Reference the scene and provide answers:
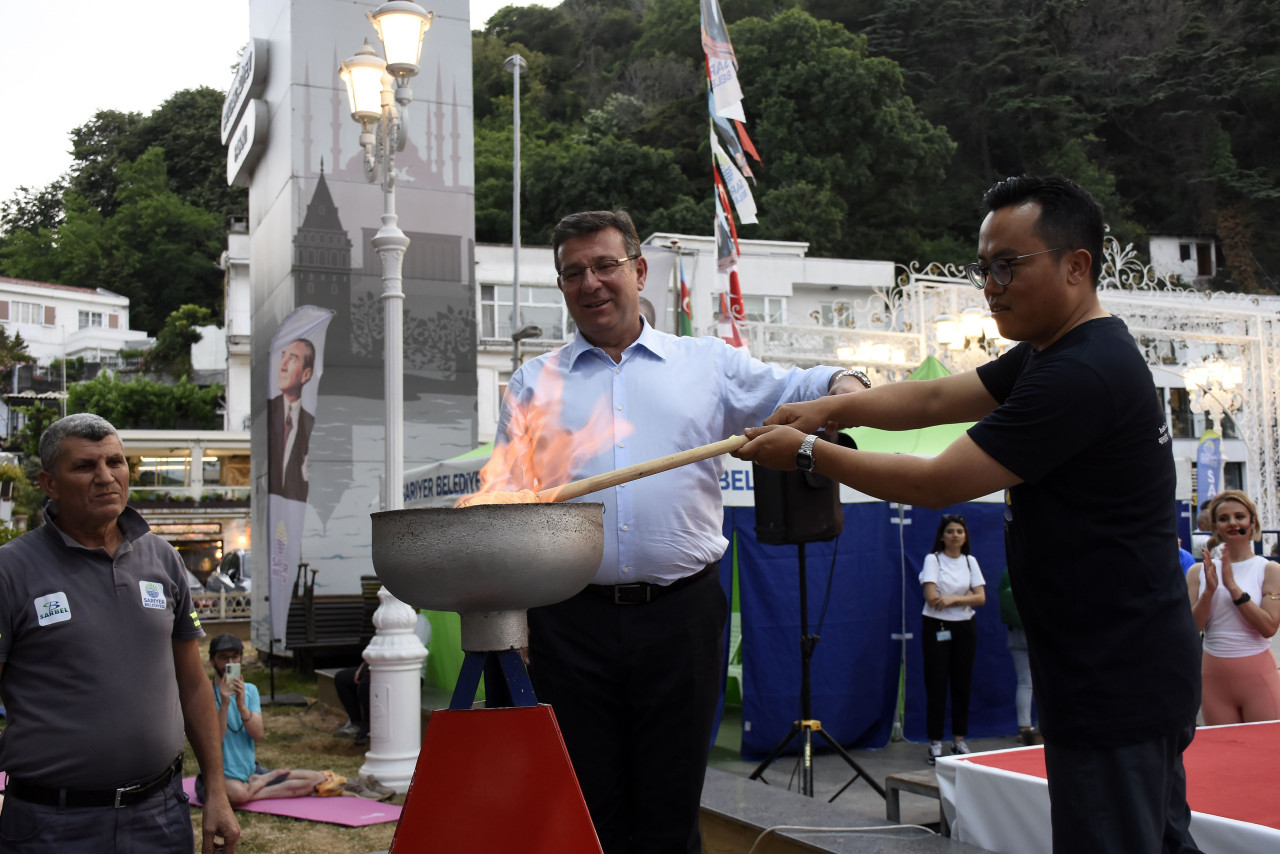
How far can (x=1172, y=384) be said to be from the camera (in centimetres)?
3334

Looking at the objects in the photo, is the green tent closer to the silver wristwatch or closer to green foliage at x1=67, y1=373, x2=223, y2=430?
the silver wristwatch

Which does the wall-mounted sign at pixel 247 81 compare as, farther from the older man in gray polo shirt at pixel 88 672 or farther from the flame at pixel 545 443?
the flame at pixel 545 443

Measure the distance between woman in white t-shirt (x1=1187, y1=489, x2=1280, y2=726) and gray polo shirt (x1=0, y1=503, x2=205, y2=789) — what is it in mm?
5149

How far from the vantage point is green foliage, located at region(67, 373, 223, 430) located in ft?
155

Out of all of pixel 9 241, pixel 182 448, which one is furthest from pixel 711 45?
pixel 9 241

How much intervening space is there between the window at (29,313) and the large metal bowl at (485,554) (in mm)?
79829

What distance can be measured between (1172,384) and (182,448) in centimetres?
3796

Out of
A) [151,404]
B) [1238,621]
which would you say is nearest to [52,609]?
[1238,621]

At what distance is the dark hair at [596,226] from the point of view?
10.7ft

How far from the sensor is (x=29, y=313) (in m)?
71.4

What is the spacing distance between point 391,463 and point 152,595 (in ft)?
15.8

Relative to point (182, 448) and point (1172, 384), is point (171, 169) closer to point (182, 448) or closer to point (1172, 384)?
point (182, 448)

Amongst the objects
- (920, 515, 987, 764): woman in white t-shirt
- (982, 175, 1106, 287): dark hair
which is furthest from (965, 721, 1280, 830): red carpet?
(920, 515, 987, 764): woman in white t-shirt

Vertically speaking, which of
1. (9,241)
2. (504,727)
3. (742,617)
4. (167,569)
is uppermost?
(9,241)
